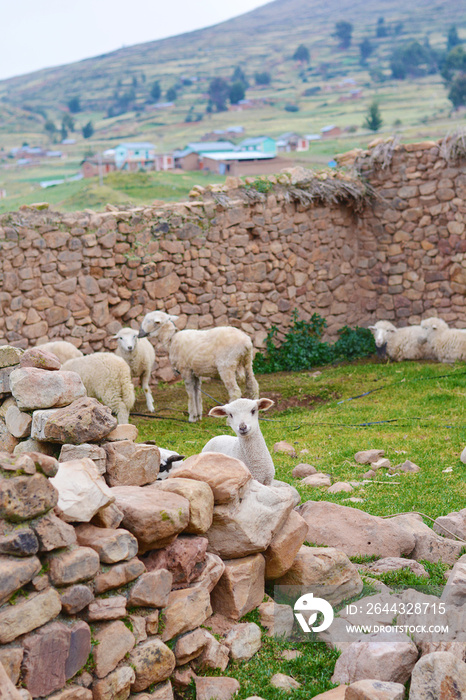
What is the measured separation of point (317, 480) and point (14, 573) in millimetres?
3921

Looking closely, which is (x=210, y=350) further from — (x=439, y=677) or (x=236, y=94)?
(x=236, y=94)

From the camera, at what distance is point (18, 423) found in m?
4.23

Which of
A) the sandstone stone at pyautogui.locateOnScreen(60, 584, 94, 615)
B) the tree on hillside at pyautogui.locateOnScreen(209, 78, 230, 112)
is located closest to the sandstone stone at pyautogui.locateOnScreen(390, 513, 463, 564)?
the sandstone stone at pyautogui.locateOnScreen(60, 584, 94, 615)

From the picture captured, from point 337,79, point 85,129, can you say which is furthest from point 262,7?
point 85,129

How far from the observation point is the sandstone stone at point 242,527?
4.12 m

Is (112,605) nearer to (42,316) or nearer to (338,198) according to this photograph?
(42,316)

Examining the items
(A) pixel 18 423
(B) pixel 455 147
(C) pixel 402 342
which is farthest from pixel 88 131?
(A) pixel 18 423

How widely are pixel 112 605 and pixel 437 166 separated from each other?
12.2 metres

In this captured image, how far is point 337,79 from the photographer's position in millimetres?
66312

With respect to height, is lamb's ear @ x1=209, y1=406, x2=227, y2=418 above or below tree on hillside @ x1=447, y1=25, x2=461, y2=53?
below

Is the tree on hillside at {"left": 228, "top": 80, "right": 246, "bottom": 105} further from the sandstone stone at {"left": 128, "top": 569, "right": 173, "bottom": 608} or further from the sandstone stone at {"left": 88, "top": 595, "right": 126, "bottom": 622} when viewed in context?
the sandstone stone at {"left": 88, "top": 595, "right": 126, "bottom": 622}

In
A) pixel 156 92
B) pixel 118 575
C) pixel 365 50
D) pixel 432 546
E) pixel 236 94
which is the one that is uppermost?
pixel 365 50

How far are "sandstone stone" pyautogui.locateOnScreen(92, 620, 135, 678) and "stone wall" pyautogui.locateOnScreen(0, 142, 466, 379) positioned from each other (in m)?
7.02

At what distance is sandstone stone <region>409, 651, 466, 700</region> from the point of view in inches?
129
